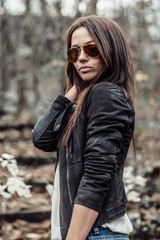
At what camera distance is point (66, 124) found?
67.6 inches

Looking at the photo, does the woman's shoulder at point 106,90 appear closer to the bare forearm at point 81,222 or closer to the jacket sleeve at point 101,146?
the jacket sleeve at point 101,146

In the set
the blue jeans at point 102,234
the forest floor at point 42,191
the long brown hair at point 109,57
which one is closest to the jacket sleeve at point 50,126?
the long brown hair at point 109,57

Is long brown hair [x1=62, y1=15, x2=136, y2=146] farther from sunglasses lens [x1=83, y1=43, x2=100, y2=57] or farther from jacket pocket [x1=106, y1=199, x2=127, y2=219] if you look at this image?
jacket pocket [x1=106, y1=199, x2=127, y2=219]

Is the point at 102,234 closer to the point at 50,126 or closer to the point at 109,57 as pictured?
the point at 50,126

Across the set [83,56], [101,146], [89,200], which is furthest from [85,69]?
[89,200]

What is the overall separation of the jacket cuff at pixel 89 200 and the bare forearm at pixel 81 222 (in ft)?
0.06

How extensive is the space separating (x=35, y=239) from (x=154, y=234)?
5.11ft

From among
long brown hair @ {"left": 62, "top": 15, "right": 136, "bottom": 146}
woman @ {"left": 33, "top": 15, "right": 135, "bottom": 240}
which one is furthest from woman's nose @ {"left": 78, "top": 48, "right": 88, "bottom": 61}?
long brown hair @ {"left": 62, "top": 15, "right": 136, "bottom": 146}

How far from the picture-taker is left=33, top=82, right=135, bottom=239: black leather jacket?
1.45 metres

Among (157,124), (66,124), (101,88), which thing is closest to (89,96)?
(101,88)

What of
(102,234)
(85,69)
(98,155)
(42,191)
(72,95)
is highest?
(85,69)

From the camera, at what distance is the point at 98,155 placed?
145cm

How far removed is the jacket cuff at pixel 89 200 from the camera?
4.69 ft

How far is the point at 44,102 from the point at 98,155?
8601 millimetres
